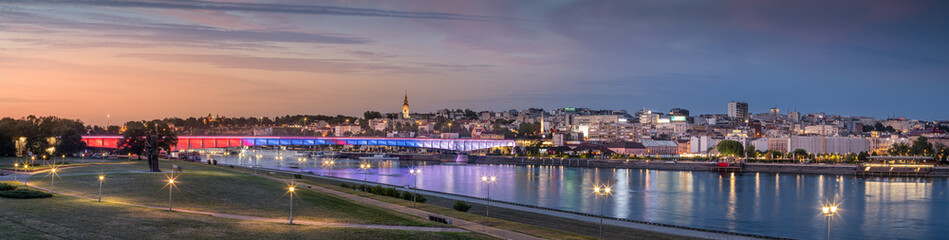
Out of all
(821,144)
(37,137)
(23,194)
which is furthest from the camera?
(821,144)

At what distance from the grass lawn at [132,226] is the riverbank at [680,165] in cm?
8977

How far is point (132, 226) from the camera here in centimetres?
1830

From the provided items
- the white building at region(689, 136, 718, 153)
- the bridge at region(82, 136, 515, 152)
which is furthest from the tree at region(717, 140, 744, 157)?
the bridge at region(82, 136, 515, 152)

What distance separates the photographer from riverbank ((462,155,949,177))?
3782 inches

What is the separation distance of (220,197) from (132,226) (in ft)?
30.3

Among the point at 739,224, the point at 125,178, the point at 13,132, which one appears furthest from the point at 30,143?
the point at 739,224

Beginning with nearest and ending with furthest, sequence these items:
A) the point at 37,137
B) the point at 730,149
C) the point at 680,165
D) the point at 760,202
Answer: the point at 760,202 < the point at 37,137 < the point at 680,165 < the point at 730,149

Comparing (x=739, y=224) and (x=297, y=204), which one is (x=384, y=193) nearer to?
(x=297, y=204)

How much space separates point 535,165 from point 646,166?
20.9 metres

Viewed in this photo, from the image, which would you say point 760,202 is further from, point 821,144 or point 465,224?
point 821,144

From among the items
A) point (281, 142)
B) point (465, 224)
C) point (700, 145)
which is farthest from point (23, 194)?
point (700, 145)

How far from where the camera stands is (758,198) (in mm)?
55000

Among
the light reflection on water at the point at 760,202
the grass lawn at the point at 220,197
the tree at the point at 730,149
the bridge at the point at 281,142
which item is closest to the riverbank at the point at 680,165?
the bridge at the point at 281,142

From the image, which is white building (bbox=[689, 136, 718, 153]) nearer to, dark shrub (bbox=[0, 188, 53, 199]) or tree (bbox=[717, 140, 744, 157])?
tree (bbox=[717, 140, 744, 157])
